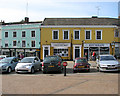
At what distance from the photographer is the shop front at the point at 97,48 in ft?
102

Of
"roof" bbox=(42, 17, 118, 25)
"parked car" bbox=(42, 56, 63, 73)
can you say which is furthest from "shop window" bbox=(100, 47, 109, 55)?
"parked car" bbox=(42, 56, 63, 73)

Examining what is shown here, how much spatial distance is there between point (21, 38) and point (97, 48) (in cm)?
1487

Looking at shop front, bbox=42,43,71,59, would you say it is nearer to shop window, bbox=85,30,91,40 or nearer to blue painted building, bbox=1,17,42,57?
blue painted building, bbox=1,17,42,57

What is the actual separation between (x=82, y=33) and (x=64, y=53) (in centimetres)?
485

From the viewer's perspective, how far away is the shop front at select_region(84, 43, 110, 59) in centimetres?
3117

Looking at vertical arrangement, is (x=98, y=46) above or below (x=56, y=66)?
above

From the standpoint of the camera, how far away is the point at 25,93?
816cm

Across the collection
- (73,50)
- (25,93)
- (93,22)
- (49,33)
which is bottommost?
(25,93)

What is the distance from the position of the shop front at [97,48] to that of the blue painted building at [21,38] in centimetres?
884

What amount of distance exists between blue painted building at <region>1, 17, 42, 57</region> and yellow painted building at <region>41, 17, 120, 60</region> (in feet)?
6.84

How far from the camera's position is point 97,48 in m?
31.4

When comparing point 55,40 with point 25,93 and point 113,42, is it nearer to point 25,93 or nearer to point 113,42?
point 113,42

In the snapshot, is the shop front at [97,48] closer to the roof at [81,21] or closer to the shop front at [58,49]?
the shop front at [58,49]

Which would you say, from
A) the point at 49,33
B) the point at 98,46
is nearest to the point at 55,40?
the point at 49,33
